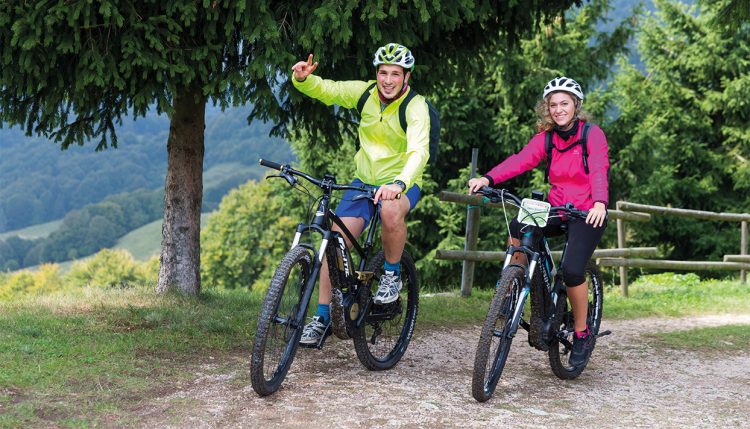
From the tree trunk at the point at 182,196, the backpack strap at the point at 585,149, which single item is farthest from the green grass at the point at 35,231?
the backpack strap at the point at 585,149

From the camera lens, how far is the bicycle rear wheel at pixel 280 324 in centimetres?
444

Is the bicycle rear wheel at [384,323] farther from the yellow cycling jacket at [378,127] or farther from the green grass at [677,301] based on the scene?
the green grass at [677,301]

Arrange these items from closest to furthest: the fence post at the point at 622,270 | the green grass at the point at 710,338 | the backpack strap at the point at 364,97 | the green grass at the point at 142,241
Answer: the backpack strap at the point at 364,97, the green grass at the point at 710,338, the fence post at the point at 622,270, the green grass at the point at 142,241

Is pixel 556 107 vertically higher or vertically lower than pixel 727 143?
lower

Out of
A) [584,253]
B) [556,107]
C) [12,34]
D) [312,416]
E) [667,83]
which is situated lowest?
[312,416]

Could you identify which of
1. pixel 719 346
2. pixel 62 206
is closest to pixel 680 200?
pixel 719 346

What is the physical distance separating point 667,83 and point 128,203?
451 ft

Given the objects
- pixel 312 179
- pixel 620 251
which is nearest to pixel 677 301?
pixel 620 251

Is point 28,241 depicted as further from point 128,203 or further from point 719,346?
point 719,346

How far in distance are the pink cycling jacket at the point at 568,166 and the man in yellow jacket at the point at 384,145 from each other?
0.54 m

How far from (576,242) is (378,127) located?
4.66 feet

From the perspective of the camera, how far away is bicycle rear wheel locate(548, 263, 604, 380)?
216 inches

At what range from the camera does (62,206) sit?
18425cm

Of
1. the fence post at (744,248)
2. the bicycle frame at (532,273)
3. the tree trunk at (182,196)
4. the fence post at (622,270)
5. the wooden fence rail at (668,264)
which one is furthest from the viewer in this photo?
the fence post at (744,248)
